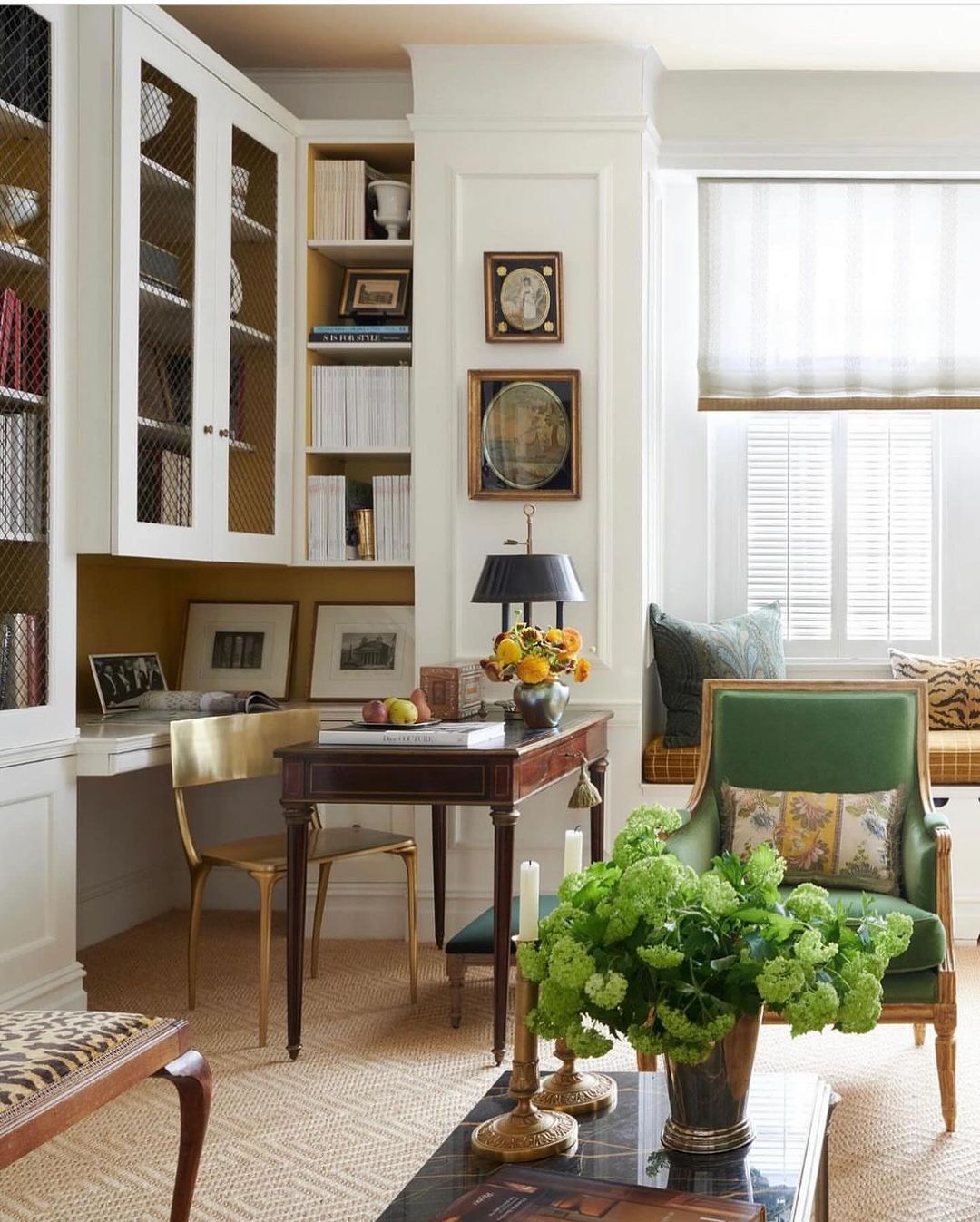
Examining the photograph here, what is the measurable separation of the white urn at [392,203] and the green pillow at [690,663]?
1.56 m

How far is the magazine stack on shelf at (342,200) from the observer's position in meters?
4.45

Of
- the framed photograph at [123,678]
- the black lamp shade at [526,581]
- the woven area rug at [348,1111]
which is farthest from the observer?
the framed photograph at [123,678]

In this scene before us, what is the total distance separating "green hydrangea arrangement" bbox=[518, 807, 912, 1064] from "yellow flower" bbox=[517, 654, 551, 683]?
1794 mm

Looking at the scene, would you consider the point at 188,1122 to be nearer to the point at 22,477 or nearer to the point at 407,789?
the point at 407,789

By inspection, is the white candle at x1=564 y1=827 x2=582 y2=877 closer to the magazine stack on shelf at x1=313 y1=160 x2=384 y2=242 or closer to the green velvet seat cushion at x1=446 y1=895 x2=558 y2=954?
the green velvet seat cushion at x1=446 y1=895 x2=558 y2=954

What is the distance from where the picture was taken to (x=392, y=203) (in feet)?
14.6

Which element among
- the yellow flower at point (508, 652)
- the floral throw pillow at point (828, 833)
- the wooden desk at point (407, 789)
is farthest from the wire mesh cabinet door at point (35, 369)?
the floral throw pillow at point (828, 833)

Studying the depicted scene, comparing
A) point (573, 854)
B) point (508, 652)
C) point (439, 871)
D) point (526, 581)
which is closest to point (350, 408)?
point (526, 581)

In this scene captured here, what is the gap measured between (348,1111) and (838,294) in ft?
11.0

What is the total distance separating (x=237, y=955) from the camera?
4.15m

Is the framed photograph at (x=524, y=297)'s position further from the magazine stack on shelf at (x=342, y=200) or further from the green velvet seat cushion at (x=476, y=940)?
the green velvet seat cushion at (x=476, y=940)

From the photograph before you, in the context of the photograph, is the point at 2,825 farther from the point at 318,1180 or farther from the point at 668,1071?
the point at 668,1071

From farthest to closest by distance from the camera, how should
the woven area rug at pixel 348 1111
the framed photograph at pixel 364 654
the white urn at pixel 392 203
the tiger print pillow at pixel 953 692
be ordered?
the tiger print pillow at pixel 953 692
the framed photograph at pixel 364 654
the white urn at pixel 392 203
the woven area rug at pixel 348 1111

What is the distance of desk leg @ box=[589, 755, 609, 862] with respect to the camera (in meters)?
4.08
